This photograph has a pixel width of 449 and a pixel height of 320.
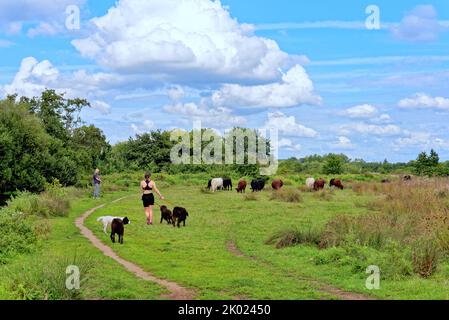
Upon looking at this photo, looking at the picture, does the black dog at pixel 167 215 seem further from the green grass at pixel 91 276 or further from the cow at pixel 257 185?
the cow at pixel 257 185

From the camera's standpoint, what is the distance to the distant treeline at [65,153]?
36594 mm

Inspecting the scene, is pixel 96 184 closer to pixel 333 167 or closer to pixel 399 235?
pixel 399 235

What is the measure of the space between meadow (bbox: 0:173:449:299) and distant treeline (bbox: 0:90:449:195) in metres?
15.0

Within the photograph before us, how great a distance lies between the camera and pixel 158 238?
17109 mm

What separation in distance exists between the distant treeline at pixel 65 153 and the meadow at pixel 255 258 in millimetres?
15044

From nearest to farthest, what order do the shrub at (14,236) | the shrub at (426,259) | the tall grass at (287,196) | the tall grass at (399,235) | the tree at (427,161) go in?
the shrub at (426,259) → the tall grass at (399,235) → the shrub at (14,236) → the tall grass at (287,196) → the tree at (427,161)

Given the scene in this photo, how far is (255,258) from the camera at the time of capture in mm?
14227

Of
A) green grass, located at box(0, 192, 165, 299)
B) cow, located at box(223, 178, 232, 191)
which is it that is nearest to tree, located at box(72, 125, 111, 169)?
cow, located at box(223, 178, 232, 191)

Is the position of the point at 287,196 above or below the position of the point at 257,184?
below

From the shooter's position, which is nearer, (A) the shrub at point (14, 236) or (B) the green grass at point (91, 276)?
(B) the green grass at point (91, 276)

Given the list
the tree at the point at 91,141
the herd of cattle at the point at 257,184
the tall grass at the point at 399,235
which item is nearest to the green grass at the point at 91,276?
the tall grass at the point at 399,235

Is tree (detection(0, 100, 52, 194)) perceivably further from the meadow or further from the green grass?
the green grass

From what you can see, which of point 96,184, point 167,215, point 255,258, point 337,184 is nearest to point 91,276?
point 255,258

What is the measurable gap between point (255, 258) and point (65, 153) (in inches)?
1325
